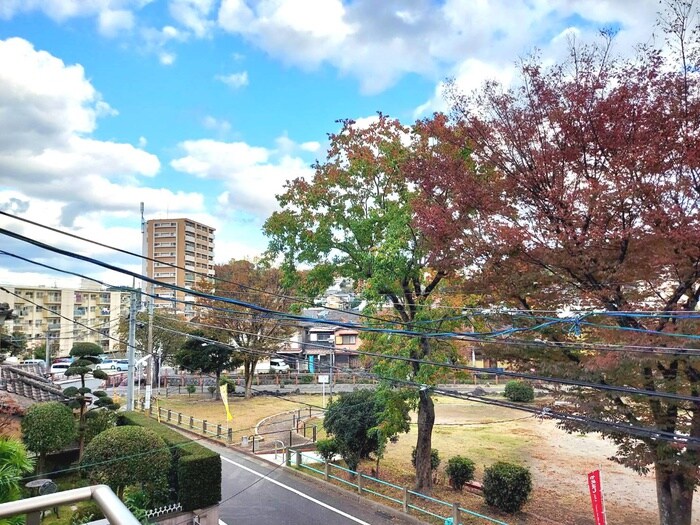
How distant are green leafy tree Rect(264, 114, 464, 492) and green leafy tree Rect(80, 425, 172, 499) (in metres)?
5.72

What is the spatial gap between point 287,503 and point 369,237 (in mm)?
7928

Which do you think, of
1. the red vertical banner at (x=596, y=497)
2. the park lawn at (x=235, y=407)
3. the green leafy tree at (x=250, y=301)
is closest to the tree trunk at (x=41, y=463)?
the park lawn at (x=235, y=407)

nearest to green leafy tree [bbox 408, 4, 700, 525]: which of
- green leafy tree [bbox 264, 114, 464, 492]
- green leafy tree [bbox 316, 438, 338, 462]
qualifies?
green leafy tree [bbox 264, 114, 464, 492]

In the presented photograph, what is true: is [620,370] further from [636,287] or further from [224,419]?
[224,419]

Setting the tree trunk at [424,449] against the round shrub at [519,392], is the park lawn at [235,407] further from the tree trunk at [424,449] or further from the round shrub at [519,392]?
the round shrub at [519,392]

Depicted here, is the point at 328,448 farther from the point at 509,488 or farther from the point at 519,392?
the point at 519,392

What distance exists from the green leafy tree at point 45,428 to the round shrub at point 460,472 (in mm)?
10430

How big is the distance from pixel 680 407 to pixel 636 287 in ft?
7.02

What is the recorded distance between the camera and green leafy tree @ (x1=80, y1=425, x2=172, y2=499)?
353 inches

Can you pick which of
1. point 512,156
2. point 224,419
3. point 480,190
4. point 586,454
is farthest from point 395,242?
point 224,419

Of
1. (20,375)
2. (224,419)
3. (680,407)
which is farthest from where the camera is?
(224,419)

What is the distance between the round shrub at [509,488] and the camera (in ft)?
38.0

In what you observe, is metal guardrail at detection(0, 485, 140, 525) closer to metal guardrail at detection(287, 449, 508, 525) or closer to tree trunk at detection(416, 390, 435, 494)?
metal guardrail at detection(287, 449, 508, 525)

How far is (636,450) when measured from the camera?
26.1ft
